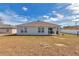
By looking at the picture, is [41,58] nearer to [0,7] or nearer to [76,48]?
[76,48]

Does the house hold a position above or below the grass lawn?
above

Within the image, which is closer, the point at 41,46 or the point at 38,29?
the point at 41,46

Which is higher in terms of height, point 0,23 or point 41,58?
point 0,23

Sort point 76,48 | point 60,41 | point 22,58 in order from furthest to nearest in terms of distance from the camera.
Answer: point 60,41
point 76,48
point 22,58

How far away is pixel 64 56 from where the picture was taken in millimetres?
6898

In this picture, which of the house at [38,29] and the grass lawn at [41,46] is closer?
the grass lawn at [41,46]

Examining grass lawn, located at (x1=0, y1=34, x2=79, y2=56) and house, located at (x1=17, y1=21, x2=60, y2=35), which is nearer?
grass lawn, located at (x1=0, y1=34, x2=79, y2=56)

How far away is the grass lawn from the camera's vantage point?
7082mm

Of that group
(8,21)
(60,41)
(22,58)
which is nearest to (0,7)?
(8,21)

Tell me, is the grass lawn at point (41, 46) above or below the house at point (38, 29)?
below

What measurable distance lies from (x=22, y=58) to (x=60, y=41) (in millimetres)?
1829

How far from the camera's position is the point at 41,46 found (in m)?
7.46

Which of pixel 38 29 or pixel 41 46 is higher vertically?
pixel 38 29

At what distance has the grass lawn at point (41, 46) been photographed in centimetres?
708
